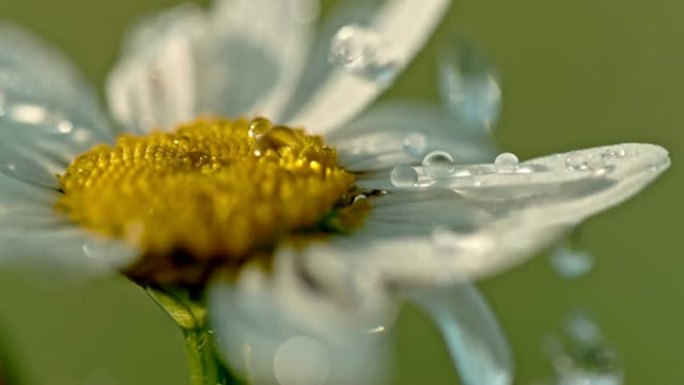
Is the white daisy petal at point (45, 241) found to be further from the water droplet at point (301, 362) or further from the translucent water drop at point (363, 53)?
the translucent water drop at point (363, 53)

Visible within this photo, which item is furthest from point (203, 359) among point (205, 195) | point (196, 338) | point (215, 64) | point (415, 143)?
point (215, 64)

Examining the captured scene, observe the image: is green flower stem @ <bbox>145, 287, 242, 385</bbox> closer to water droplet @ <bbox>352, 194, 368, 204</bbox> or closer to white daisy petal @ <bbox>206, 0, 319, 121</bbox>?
water droplet @ <bbox>352, 194, 368, 204</bbox>

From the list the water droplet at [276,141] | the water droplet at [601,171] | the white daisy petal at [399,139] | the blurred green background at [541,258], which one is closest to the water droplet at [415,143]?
the white daisy petal at [399,139]

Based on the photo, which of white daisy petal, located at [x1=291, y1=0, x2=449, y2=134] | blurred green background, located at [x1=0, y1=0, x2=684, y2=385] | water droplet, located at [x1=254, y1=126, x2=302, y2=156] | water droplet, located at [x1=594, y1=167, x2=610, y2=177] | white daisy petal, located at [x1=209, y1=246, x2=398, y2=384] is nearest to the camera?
white daisy petal, located at [x1=209, y1=246, x2=398, y2=384]

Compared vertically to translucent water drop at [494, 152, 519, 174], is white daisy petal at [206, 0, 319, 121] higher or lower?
higher

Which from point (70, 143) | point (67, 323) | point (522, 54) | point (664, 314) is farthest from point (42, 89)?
point (522, 54)

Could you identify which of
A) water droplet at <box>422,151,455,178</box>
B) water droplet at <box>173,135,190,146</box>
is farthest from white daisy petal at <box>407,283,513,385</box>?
water droplet at <box>173,135,190,146</box>
